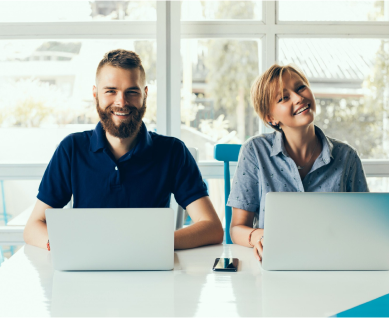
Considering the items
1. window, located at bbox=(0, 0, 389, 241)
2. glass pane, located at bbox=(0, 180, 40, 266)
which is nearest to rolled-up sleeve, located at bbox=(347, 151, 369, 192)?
window, located at bbox=(0, 0, 389, 241)

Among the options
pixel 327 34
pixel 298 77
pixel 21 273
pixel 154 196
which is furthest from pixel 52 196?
pixel 327 34

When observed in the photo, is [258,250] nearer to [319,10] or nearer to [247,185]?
[247,185]

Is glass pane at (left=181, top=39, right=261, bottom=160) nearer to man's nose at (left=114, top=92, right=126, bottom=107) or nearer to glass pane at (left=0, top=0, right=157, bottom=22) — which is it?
glass pane at (left=0, top=0, right=157, bottom=22)

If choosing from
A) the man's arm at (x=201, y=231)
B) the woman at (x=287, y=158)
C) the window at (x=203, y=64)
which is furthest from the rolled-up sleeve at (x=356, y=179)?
the window at (x=203, y=64)

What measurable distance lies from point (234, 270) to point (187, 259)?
16 cm

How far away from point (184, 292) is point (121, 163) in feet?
2.47

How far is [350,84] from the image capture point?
96.7 inches

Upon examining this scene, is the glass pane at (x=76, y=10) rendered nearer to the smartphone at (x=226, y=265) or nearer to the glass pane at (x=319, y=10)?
the glass pane at (x=319, y=10)

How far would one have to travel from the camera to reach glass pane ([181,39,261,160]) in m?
2.40

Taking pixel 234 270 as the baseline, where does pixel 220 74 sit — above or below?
above

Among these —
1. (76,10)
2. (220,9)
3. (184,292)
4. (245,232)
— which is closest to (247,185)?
(245,232)

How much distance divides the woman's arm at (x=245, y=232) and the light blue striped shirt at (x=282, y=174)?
28 millimetres

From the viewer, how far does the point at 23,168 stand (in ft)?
8.02

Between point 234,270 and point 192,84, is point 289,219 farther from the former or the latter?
point 192,84
